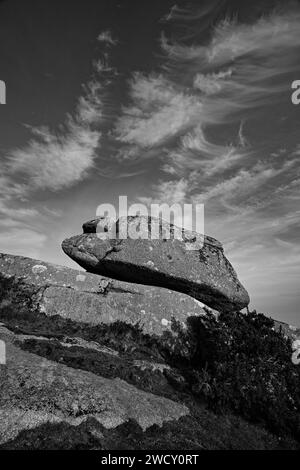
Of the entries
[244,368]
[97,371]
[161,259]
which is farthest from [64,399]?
[161,259]

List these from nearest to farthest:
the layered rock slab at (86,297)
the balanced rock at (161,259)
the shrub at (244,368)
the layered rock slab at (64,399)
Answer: the layered rock slab at (64,399), the shrub at (244,368), the layered rock slab at (86,297), the balanced rock at (161,259)

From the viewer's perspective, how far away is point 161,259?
16.7 m

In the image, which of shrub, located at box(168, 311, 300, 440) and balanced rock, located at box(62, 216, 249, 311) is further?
balanced rock, located at box(62, 216, 249, 311)

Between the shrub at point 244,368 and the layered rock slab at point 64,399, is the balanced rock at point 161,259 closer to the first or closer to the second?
the shrub at point 244,368

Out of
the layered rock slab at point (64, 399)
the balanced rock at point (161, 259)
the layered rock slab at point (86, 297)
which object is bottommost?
the layered rock slab at point (64, 399)

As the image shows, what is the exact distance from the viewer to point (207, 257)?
695 inches

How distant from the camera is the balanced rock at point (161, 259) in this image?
16.6m

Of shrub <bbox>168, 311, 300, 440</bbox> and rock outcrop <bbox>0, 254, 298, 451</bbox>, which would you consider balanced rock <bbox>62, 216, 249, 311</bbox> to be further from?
shrub <bbox>168, 311, 300, 440</bbox>

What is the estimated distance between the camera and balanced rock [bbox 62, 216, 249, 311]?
54.4ft

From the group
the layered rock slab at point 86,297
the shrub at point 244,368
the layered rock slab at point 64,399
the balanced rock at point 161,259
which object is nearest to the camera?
the layered rock slab at point 64,399

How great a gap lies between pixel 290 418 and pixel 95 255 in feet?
39.2

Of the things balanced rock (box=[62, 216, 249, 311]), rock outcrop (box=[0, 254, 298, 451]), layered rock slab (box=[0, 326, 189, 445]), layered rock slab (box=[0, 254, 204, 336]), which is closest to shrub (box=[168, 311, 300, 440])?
rock outcrop (box=[0, 254, 298, 451])

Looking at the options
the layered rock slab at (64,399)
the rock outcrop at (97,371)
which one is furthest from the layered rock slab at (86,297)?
the layered rock slab at (64,399)

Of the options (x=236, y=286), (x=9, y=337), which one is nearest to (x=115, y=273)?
(x=236, y=286)
